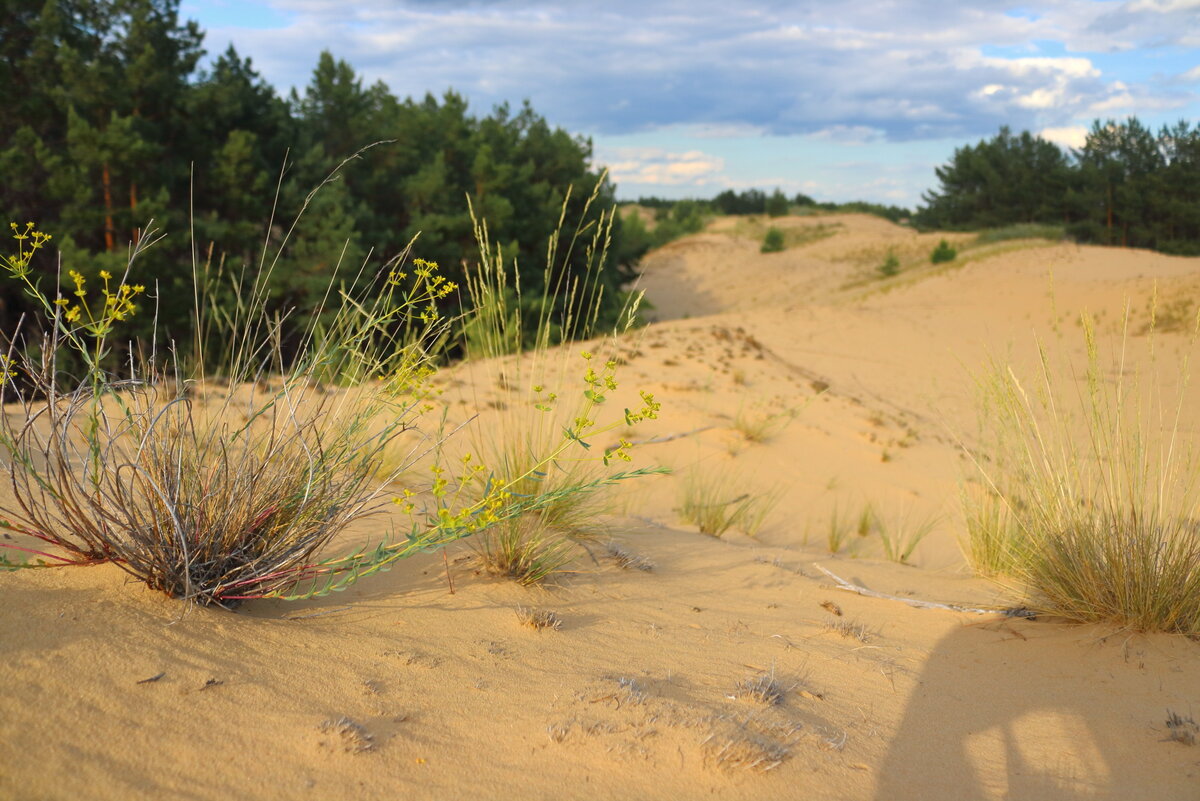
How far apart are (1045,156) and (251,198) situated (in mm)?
32034

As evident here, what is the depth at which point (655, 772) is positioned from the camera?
6.68 feet

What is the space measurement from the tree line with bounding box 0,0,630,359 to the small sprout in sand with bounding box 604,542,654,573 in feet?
22.8

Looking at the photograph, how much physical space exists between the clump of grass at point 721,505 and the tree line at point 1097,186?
1087 inches

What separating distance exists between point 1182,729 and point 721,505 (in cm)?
298

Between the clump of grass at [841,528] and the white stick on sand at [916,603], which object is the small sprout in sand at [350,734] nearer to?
the white stick on sand at [916,603]

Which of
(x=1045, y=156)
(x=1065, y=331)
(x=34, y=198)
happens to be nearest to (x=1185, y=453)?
(x=34, y=198)

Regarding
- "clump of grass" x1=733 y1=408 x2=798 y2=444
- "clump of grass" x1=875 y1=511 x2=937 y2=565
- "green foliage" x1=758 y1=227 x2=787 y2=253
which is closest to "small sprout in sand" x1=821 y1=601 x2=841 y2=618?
"clump of grass" x1=875 y1=511 x2=937 y2=565

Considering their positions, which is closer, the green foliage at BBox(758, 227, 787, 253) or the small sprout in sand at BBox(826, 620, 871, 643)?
the small sprout in sand at BBox(826, 620, 871, 643)

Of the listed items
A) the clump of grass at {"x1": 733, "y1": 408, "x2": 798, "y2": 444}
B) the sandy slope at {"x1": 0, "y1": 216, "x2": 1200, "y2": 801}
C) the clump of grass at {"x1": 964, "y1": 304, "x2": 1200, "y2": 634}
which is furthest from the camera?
the clump of grass at {"x1": 733, "y1": 408, "x2": 798, "y2": 444}

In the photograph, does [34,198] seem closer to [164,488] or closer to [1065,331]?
[164,488]

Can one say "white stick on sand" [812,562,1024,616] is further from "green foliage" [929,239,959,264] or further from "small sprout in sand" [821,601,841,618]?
"green foliage" [929,239,959,264]

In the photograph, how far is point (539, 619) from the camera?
2895mm

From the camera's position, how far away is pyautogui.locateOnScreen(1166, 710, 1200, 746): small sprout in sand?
246cm

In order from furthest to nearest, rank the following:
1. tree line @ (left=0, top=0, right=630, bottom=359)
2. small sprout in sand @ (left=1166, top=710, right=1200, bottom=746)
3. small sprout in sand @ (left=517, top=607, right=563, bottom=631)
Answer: tree line @ (left=0, top=0, right=630, bottom=359) < small sprout in sand @ (left=517, top=607, right=563, bottom=631) < small sprout in sand @ (left=1166, top=710, right=1200, bottom=746)
